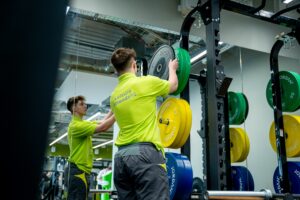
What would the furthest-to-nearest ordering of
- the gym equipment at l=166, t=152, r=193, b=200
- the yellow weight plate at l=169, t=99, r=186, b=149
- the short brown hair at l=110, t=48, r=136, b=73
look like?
the yellow weight plate at l=169, t=99, r=186, b=149, the gym equipment at l=166, t=152, r=193, b=200, the short brown hair at l=110, t=48, r=136, b=73

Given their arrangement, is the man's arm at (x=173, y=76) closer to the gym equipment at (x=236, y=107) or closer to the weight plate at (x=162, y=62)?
the weight plate at (x=162, y=62)

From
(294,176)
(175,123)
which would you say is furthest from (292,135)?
(175,123)

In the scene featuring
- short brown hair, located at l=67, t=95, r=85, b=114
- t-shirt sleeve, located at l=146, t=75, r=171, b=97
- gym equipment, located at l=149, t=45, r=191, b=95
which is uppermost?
gym equipment, located at l=149, t=45, r=191, b=95

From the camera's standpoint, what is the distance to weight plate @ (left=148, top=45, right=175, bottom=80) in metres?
3.38

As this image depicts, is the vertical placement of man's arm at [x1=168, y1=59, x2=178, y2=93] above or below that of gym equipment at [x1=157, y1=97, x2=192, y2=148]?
above

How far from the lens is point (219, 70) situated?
3080 mm

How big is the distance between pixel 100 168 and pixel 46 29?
11.0 feet

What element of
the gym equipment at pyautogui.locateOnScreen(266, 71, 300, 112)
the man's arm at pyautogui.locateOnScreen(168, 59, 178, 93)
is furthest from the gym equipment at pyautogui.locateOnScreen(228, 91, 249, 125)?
the man's arm at pyautogui.locateOnScreen(168, 59, 178, 93)

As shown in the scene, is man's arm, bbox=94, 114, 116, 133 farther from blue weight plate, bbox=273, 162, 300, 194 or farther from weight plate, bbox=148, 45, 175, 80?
blue weight plate, bbox=273, 162, 300, 194

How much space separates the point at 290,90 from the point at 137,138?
8.70 feet

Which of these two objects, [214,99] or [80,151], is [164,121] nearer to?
[214,99]

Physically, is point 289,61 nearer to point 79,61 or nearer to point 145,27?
point 145,27

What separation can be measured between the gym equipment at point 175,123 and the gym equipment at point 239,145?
156 centimetres

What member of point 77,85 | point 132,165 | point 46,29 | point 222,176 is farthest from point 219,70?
point 46,29
